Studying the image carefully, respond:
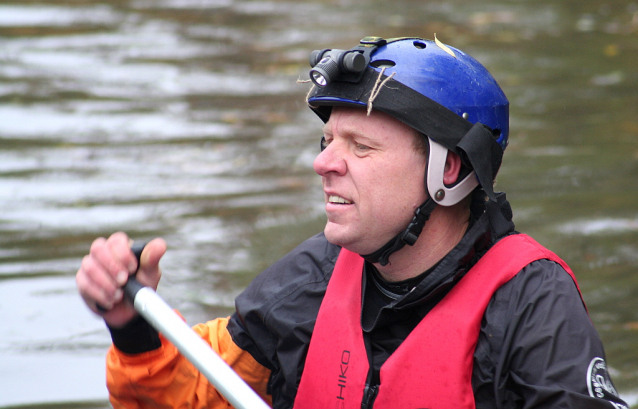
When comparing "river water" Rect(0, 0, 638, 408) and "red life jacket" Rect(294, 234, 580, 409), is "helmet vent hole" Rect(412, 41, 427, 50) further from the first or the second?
"river water" Rect(0, 0, 638, 408)

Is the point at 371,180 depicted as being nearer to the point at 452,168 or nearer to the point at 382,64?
the point at 452,168

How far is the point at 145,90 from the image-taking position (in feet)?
26.9

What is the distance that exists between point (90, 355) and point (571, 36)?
819 cm

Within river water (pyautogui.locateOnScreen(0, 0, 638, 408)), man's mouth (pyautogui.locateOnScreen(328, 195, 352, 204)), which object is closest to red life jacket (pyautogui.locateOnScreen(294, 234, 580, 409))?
man's mouth (pyautogui.locateOnScreen(328, 195, 352, 204))

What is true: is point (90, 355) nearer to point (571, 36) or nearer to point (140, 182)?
point (140, 182)

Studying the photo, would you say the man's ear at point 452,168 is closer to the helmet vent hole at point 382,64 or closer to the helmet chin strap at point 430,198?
the helmet chin strap at point 430,198

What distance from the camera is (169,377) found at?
248cm

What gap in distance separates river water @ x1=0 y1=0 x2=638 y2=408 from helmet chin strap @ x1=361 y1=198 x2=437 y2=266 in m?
1.98

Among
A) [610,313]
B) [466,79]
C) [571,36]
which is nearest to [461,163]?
[466,79]

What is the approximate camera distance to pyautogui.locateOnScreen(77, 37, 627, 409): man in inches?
83.4

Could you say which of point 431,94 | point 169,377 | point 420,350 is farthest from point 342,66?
point 169,377

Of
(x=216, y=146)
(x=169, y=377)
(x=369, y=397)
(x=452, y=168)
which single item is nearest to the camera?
(x=369, y=397)

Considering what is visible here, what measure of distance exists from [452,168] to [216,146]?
4782 mm

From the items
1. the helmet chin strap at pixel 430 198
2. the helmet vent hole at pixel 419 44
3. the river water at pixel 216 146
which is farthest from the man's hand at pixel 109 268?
the river water at pixel 216 146
